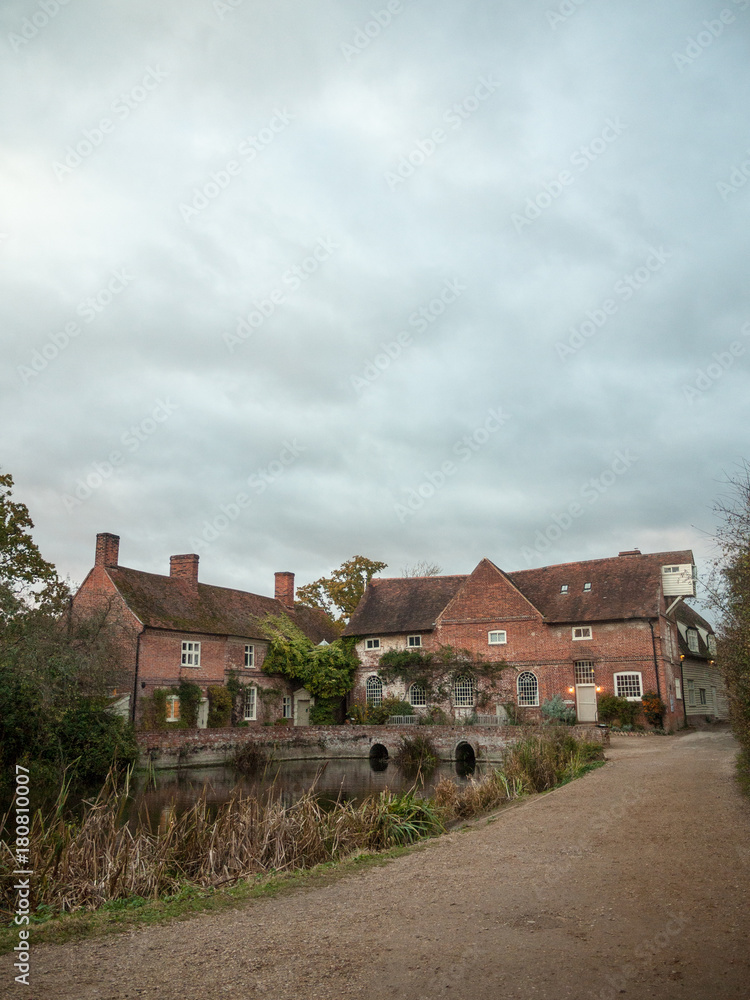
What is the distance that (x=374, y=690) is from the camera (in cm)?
3831

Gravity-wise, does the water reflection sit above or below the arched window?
below

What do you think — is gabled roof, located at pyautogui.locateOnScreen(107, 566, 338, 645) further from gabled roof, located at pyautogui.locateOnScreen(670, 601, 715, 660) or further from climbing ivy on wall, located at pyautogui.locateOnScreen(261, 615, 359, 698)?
gabled roof, located at pyautogui.locateOnScreen(670, 601, 715, 660)

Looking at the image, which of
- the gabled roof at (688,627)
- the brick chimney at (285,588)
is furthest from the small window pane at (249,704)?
the gabled roof at (688,627)

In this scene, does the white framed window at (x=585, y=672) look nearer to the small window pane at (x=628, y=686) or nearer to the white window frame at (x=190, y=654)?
the small window pane at (x=628, y=686)

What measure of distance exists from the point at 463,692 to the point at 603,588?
8396 mm

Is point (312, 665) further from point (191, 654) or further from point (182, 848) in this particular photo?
point (182, 848)

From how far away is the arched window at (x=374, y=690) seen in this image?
3803 cm

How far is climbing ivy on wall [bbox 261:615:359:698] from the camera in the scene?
125ft

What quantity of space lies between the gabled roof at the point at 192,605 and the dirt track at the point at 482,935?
84.1 ft

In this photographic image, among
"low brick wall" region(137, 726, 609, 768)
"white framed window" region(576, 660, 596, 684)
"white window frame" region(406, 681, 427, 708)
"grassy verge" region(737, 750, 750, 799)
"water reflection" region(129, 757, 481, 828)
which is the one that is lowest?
"water reflection" region(129, 757, 481, 828)

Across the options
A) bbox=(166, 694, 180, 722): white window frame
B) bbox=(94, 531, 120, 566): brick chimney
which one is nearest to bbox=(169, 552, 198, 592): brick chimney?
bbox=(94, 531, 120, 566): brick chimney


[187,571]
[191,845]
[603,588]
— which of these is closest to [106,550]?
[187,571]

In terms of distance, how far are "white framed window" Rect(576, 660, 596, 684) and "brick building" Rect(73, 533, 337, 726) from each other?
46.4 ft

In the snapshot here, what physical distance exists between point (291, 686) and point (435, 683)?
7.91m
